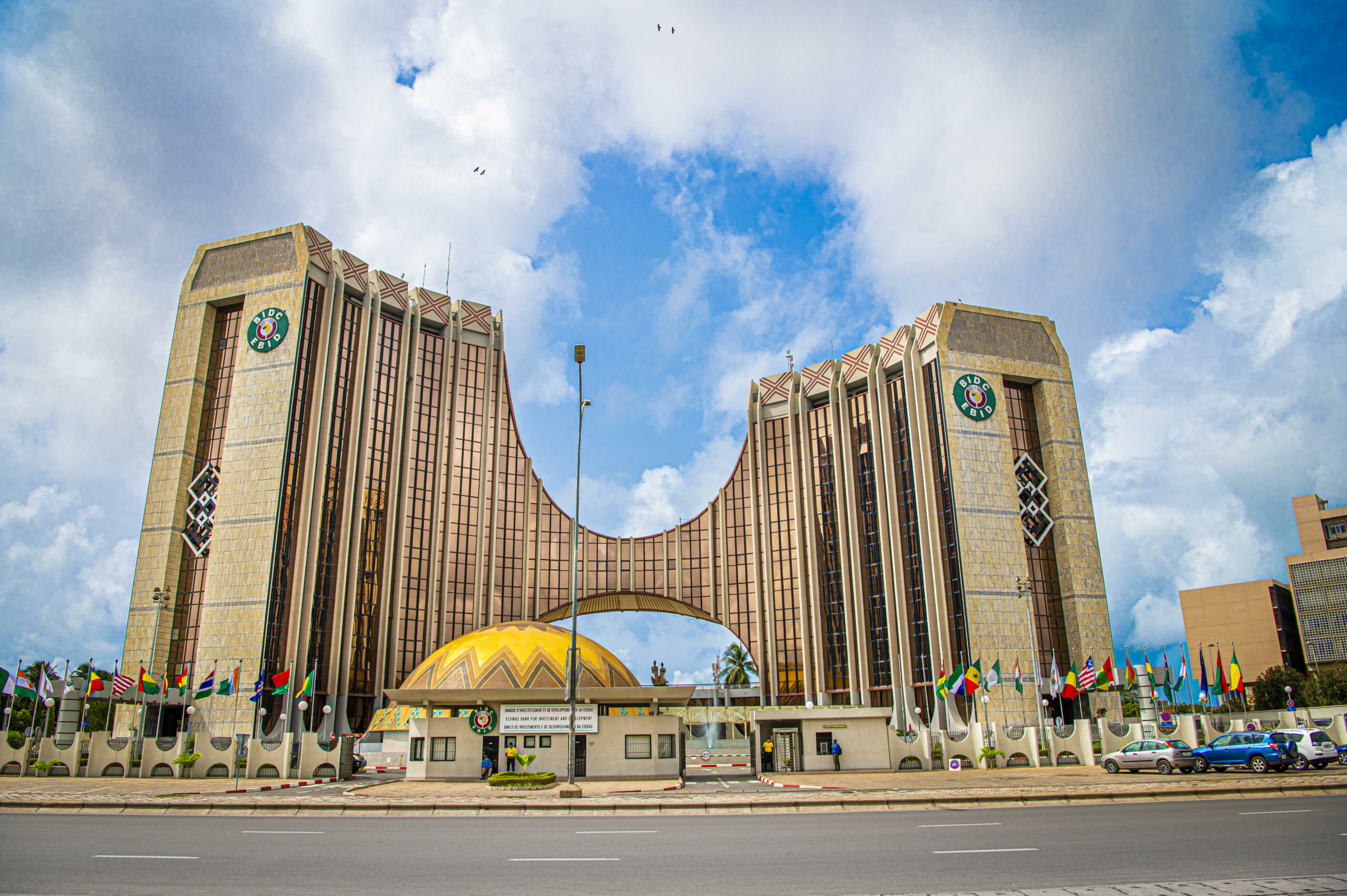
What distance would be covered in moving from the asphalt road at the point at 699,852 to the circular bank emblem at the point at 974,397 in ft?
181

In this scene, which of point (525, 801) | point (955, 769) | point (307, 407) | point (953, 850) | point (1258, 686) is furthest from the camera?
point (1258, 686)

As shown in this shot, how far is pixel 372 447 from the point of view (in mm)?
75125

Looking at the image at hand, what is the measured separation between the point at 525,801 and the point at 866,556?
59.8 meters

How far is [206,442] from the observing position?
6925 centimetres

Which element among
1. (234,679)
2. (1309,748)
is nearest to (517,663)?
(234,679)

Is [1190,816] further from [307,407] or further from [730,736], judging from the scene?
[307,407]

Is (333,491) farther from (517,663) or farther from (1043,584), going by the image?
(1043,584)

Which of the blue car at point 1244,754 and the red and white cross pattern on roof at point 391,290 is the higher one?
the red and white cross pattern on roof at point 391,290

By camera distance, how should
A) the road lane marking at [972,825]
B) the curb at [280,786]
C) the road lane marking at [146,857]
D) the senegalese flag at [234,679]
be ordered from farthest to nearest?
the senegalese flag at [234,679] → the curb at [280,786] → the road lane marking at [972,825] → the road lane marking at [146,857]

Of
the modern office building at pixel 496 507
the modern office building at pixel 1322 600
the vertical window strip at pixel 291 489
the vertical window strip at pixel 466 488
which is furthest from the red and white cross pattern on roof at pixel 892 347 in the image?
the modern office building at pixel 1322 600

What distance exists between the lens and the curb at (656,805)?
790 inches

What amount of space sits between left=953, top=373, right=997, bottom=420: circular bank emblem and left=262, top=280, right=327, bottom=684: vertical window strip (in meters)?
55.1

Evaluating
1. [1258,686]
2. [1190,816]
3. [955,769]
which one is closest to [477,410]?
[955,769]

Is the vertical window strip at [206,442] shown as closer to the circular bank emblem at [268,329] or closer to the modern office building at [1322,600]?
the circular bank emblem at [268,329]
